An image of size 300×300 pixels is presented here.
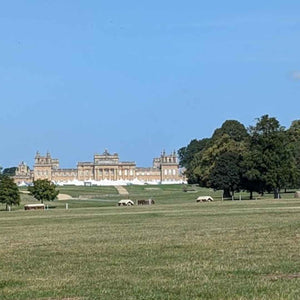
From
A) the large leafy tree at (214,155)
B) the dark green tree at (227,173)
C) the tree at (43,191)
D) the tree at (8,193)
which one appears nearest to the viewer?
the tree at (8,193)

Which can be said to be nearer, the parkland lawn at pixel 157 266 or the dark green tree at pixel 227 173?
the parkland lawn at pixel 157 266

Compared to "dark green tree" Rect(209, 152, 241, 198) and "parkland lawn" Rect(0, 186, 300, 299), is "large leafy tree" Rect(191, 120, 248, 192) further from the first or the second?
"parkland lawn" Rect(0, 186, 300, 299)

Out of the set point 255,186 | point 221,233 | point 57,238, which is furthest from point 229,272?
point 255,186

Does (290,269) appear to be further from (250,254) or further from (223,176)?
(223,176)

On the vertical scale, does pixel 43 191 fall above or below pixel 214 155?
below

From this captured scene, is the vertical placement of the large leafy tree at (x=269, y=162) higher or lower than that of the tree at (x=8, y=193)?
higher

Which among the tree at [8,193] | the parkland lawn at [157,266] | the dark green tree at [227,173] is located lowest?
the parkland lawn at [157,266]

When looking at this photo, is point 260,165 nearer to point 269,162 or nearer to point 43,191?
point 269,162

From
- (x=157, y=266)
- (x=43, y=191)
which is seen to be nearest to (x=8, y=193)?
(x=43, y=191)

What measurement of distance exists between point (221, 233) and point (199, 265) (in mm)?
8889

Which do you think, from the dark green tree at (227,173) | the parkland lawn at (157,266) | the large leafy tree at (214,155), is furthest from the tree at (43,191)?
the parkland lawn at (157,266)

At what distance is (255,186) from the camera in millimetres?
83312

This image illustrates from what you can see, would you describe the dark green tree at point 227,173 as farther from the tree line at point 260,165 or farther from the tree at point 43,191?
the tree at point 43,191

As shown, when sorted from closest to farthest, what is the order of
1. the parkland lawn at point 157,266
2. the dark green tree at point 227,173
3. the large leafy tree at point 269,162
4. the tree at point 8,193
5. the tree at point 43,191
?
1. the parkland lawn at point 157,266
2. the tree at point 8,193
3. the large leafy tree at point 269,162
4. the tree at point 43,191
5. the dark green tree at point 227,173
